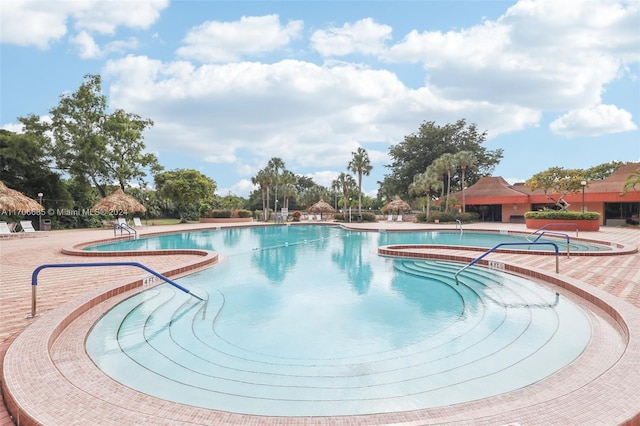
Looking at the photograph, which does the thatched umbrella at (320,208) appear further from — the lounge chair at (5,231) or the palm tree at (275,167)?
the lounge chair at (5,231)

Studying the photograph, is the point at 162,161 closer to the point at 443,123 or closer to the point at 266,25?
the point at 266,25

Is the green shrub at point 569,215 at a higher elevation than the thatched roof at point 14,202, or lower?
lower

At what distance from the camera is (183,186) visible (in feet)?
96.6

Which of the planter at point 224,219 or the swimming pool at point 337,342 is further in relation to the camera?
the planter at point 224,219

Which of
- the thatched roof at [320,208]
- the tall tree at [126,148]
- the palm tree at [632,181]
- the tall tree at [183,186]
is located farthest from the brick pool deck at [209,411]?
the thatched roof at [320,208]

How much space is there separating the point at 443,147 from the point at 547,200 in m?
15.0

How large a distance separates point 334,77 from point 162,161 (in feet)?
70.8

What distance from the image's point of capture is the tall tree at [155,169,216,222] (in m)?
29.5

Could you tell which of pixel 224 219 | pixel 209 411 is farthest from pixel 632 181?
pixel 224 219

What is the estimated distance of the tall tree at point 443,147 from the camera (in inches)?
1563

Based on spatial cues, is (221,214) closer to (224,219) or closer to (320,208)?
(224,219)

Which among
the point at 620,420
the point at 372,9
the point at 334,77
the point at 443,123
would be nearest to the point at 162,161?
the point at 334,77

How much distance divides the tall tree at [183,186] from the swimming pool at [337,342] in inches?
912

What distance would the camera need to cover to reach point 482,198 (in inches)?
1161
